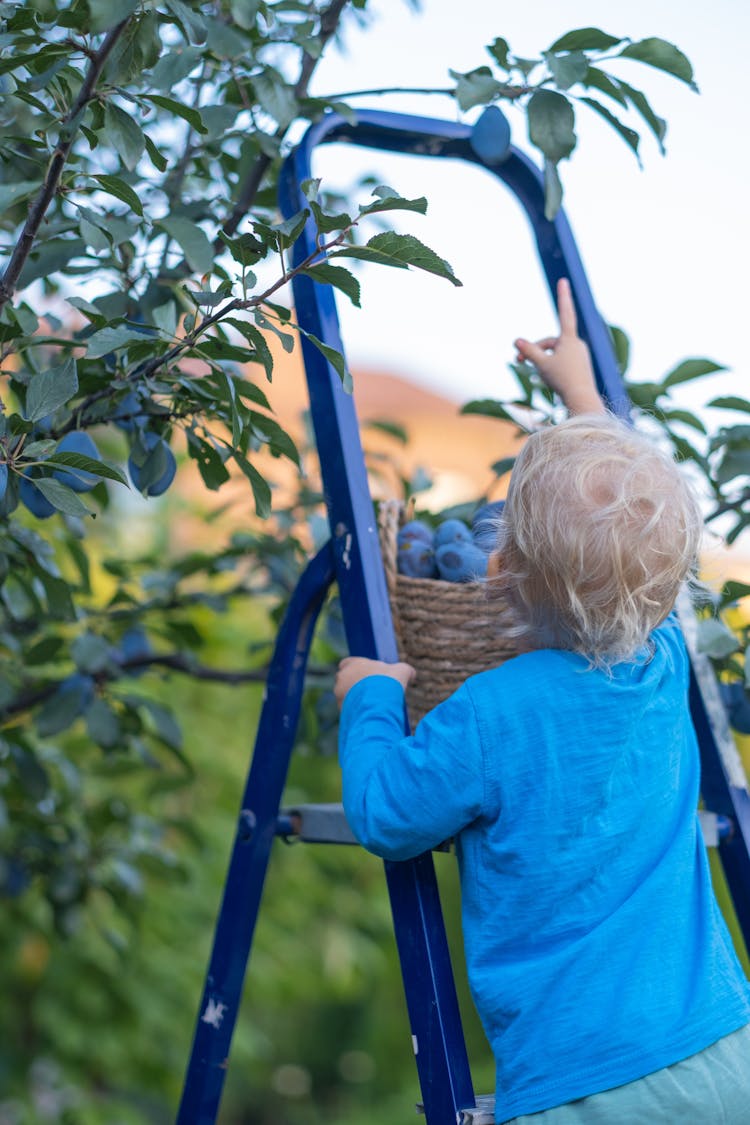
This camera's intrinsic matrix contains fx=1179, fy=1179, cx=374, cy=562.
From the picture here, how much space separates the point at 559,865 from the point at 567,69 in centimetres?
77

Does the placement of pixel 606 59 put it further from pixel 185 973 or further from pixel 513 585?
pixel 185 973

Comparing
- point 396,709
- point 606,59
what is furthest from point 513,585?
point 606,59

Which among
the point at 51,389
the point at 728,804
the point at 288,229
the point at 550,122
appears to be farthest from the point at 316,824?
the point at 550,122

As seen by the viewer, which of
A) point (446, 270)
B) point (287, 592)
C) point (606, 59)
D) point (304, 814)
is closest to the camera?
point (446, 270)

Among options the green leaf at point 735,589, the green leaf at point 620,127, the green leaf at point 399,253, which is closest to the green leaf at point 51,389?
the green leaf at point 399,253

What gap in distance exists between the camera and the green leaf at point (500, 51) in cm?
122

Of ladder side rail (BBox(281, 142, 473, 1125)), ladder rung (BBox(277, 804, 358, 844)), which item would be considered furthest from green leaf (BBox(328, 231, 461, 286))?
ladder rung (BBox(277, 804, 358, 844))

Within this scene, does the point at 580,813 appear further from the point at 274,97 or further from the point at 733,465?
the point at 274,97

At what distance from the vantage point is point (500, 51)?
1.23 metres

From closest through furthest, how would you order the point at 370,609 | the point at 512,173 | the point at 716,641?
the point at 370,609 → the point at 716,641 → the point at 512,173

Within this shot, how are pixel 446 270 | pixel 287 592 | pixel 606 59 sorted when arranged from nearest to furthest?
→ pixel 446 270 → pixel 606 59 → pixel 287 592

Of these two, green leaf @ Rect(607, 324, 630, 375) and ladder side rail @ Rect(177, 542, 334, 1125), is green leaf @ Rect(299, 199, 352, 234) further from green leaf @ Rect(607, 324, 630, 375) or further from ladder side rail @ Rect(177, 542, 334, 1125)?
green leaf @ Rect(607, 324, 630, 375)

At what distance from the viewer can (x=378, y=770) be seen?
3.49ft

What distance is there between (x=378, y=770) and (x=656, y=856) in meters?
0.27
